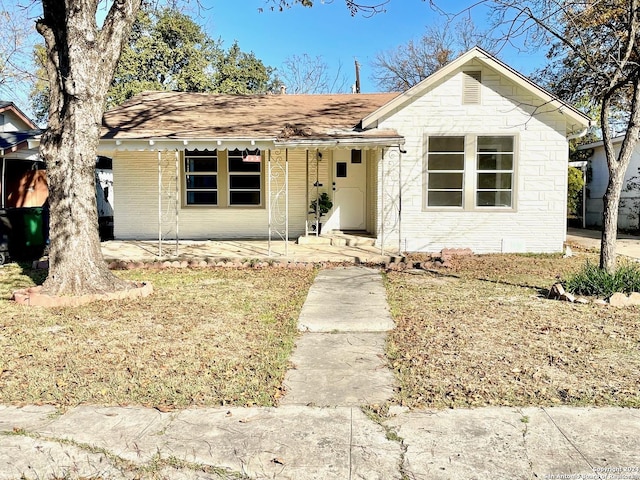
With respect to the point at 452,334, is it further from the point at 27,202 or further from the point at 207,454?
the point at 27,202

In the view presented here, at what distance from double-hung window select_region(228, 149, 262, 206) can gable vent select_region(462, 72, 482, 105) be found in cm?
555

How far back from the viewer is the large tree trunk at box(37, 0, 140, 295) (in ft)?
24.3

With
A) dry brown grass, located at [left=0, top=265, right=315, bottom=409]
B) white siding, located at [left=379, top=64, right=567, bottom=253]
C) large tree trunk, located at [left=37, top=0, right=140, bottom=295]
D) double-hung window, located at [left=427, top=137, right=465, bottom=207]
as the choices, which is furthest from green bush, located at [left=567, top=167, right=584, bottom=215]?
large tree trunk, located at [left=37, top=0, right=140, bottom=295]

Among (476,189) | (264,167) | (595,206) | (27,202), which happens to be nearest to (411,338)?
(476,189)

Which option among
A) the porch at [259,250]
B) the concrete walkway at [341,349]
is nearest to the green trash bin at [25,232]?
the porch at [259,250]

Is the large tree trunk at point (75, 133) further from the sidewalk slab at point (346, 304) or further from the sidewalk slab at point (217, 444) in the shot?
the sidewalk slab at point (217, 444)

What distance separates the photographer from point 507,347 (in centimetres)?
540

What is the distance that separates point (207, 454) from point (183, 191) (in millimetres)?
11291

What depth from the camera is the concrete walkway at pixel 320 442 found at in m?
3.11

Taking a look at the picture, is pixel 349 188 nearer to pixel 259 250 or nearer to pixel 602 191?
pixel 259 250

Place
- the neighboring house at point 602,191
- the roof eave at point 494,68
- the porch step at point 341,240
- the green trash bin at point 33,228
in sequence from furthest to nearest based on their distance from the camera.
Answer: the neighboring house at point 602,191 → the porch step at point 341,240 → the green trash bin at point 33,228 → the roof eave at point 494,68

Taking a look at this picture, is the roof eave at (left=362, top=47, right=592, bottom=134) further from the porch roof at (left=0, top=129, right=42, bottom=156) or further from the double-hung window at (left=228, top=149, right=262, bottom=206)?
the porch roof at (left=0, top=129, right=42, bottom=156)

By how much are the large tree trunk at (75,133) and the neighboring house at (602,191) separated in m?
16.7

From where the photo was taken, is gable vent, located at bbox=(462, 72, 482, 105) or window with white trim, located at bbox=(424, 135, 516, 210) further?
window with white trim, located at bbox=(424, 135, 516, 210)
